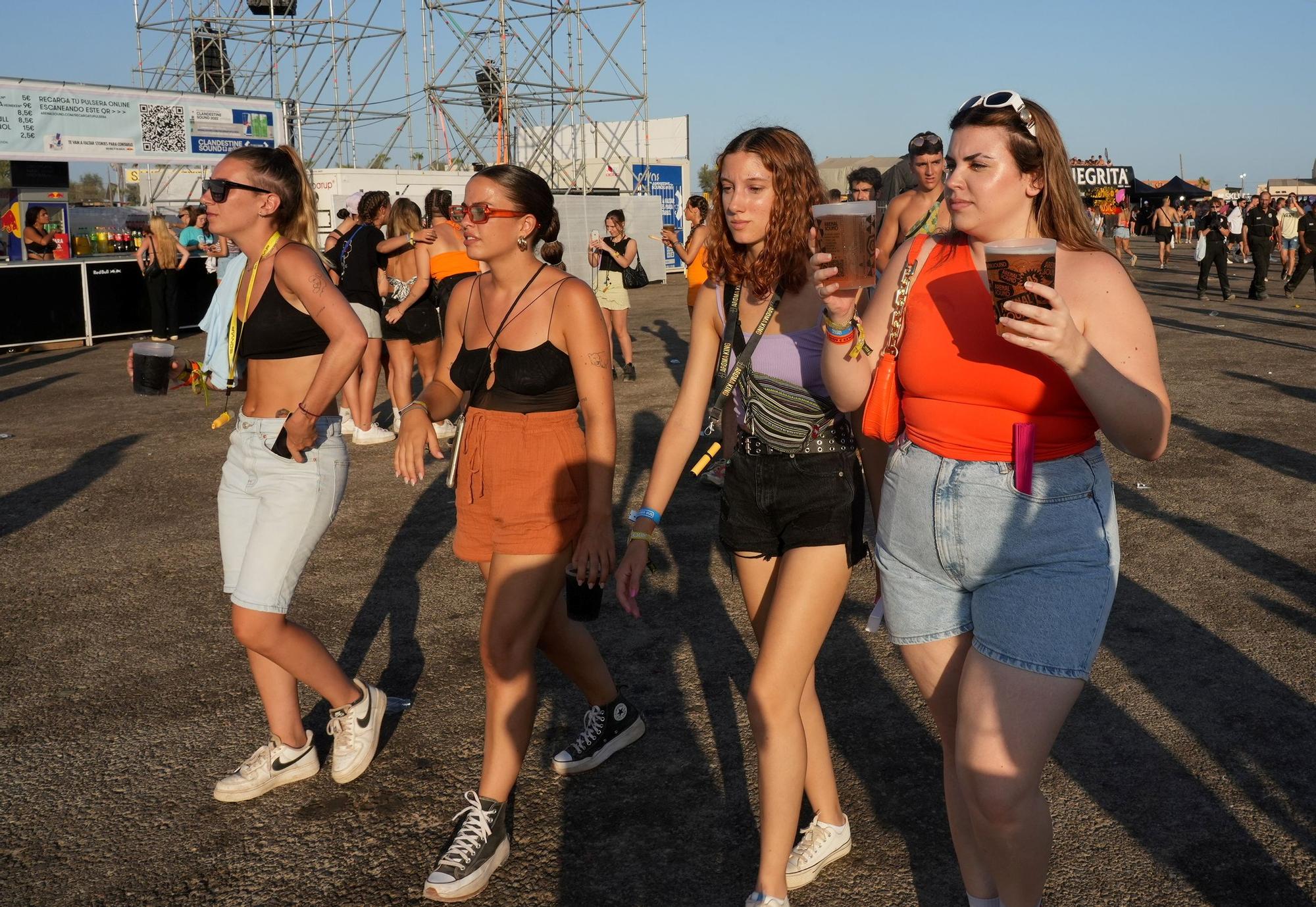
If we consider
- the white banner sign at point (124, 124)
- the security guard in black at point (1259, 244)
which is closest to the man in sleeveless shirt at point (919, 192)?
the white banner sign at point (124, 124)

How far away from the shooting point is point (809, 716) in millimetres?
3125

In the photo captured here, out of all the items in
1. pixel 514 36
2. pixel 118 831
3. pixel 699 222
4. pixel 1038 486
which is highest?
pixel 514 36

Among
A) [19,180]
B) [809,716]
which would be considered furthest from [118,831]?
[19,180]

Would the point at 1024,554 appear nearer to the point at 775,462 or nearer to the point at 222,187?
the point at 775,462

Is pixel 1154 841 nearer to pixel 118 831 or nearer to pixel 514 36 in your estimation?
pixel 118 831

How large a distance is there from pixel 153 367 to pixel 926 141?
3.92 m

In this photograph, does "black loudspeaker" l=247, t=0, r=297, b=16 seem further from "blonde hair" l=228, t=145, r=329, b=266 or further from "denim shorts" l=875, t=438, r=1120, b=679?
"denim shorts" l=875, t=438, r=1120, b=679

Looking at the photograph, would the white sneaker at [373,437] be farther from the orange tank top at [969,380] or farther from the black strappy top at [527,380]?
the orange tank top at [969,380]

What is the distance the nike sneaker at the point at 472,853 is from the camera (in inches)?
123

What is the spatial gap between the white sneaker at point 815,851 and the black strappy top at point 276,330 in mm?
2109

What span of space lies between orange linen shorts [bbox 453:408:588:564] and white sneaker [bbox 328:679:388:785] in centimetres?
83

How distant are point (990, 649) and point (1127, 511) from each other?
200 inches

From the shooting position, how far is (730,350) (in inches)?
119

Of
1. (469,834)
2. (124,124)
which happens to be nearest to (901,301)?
(469,834)
